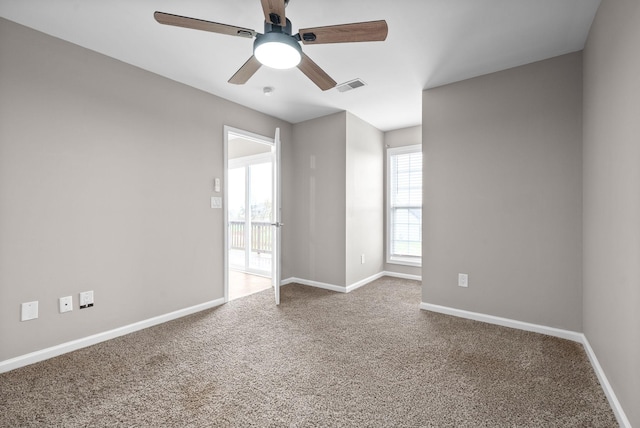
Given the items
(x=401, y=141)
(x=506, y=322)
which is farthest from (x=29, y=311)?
(x=401, y=141)

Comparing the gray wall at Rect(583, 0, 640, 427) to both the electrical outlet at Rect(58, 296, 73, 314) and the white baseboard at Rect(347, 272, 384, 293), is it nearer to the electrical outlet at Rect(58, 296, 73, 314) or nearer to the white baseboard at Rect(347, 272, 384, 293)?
the white baseboard at Rect(347, 272, 384, 293)

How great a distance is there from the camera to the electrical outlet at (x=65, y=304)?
2.34m

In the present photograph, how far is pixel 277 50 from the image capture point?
1.84 m

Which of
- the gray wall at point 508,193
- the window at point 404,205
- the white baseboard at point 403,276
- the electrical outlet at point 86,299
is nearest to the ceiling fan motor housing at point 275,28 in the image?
the gray wall at point 508,193

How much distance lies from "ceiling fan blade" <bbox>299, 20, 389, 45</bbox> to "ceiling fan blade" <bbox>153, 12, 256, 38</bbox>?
338 mm

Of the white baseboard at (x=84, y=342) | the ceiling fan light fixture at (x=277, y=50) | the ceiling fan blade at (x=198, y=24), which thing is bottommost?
the white baseboard at (x=84, y=342)

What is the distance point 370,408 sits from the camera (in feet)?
5.53

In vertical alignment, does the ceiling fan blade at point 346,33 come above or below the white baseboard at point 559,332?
above

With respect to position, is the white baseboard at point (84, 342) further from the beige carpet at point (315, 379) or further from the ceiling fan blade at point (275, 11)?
the ceiling fan blade at point (275, 11)

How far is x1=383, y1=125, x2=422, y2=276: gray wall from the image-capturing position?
473 cm

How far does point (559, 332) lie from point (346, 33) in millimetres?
2909

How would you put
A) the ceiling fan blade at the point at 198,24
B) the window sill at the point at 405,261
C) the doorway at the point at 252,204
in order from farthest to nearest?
the doorway at the point at 252,204, the window sill at the point at 405,261, the ceiling fan blade at the point at 198,24

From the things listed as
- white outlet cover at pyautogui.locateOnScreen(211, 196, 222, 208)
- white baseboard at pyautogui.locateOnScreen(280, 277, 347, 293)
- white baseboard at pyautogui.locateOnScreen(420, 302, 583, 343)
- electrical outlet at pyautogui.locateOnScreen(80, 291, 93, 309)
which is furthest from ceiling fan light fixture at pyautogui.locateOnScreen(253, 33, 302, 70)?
white baseboard at pyautogui.locateOnScreen(280, 277, 347, 293)

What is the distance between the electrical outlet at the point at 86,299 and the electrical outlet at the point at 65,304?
7 centimetres
